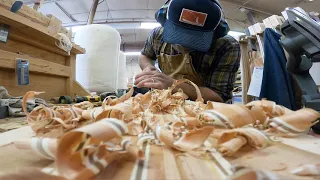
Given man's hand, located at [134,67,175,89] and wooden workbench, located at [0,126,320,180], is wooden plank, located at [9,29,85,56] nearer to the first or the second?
man's hand, located at [134,67,175,89]

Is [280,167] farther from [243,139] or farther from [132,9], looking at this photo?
[132,9]

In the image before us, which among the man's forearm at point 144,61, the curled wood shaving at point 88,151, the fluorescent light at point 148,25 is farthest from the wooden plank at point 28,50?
the fluorescent light at point 148,25

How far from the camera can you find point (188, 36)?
659mm

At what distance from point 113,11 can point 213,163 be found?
3.26 metres

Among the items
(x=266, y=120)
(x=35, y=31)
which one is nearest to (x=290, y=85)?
(x=266, y=120)

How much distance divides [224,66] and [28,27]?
82cm

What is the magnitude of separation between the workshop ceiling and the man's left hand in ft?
A: 7.44

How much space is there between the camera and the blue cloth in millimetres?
790

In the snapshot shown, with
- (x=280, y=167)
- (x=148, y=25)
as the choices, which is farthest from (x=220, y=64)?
(x=148, y=25)

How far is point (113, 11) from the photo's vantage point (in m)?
3.07

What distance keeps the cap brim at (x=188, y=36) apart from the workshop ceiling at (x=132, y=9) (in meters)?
2.29

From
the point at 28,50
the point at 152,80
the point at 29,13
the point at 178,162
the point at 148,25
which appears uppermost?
the point at 148,25

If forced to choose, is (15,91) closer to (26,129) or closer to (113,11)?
(26,129)

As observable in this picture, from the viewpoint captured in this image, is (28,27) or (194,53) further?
(194,53)
